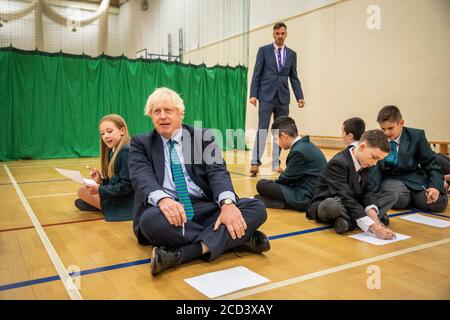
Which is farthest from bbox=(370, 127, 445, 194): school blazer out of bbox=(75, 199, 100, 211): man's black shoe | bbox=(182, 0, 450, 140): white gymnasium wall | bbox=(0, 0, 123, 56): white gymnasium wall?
bbox=(0, 0, 123, 56): white gymnasium wall

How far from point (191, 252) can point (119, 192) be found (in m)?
0.87

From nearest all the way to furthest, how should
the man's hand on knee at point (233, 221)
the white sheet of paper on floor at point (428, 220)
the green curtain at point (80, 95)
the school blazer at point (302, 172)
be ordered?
the man's hand on knee at point (233, 221) → the white sheet of paper on floor at point (428, 220) → the school blazer at point (302, 172) → the green curtain at point (80, 95)

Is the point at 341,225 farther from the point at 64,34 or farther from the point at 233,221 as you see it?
the point at 64,34

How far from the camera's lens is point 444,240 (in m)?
2.00

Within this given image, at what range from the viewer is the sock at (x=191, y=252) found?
1.61 m

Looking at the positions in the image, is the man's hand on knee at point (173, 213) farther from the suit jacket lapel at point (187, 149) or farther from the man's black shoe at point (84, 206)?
the man's black shoe at point (84, 206)

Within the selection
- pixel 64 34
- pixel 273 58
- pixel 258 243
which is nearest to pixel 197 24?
pixel 64 34

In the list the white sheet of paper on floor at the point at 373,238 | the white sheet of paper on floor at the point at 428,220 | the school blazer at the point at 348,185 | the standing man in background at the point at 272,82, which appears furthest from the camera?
the standing man in background at the point at 272,82

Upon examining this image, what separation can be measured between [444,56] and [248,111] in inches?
184

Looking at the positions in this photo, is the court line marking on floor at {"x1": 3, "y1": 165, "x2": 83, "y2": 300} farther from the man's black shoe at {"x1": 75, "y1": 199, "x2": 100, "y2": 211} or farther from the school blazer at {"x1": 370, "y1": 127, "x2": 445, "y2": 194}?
the school blazer at {"x1": 370, "y1": 127, "x2": 445, "y2": 194}

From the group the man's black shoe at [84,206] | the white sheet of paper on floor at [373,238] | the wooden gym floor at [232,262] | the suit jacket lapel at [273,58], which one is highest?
the suit jacket lapel at [273,58]

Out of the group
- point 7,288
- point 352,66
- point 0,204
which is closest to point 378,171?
point 7,288

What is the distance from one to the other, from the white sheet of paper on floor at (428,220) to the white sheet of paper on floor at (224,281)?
1.39 m

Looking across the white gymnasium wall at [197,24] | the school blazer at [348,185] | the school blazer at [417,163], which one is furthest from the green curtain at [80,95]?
the school blazer at [348,185]
